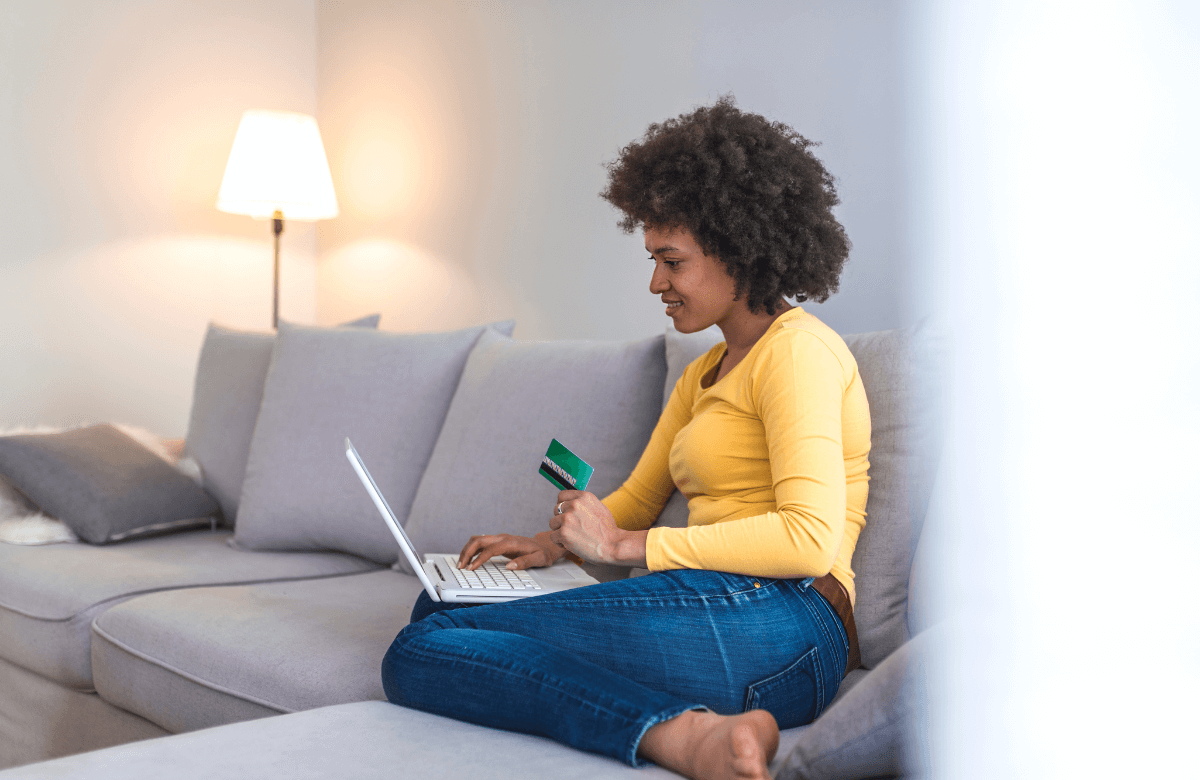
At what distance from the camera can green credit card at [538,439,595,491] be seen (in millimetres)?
1217

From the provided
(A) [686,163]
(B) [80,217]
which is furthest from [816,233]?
(B) [80,217]

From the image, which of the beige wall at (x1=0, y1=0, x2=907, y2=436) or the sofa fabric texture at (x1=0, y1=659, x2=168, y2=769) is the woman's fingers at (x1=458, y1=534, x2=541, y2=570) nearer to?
the sofa fabric texture at (x1=0, y1=659, x2=168, y2=769)

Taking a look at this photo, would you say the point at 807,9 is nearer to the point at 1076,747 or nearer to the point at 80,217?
the point at 1076,747

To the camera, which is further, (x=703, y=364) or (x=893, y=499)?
(x=703, y=364)

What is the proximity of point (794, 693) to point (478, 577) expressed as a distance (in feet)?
1.50

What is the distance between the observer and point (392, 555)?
6.45ft

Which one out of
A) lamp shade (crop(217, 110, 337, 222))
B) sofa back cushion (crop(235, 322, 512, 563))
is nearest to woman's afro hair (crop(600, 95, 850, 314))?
sofa back cushion (crop(235, 322, 512, 563))

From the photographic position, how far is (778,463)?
3.47 ft

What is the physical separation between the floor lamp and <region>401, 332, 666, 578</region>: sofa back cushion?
4.28 feet

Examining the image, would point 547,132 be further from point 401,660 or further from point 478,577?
point 401,660

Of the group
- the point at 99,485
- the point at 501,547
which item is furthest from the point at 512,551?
the point at 99,485

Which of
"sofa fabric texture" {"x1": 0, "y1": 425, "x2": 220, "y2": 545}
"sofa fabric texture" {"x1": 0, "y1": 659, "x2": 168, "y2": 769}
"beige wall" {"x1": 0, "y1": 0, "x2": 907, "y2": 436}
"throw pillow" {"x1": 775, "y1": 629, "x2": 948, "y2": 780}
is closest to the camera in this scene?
"throw pillow" {"x1": 775, "y1": 629, "x2": 948, "y2": 780}

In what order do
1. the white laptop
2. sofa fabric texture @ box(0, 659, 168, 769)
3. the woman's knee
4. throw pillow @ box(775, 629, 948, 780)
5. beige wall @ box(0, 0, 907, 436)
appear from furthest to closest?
beige wall @ box(0, 0, 907, 436) → sofa fabric texture @ box(0, 659, 168, 769) → the white laptop → the woman's knee → throw pillow @ box(775, 629, 948, 780)

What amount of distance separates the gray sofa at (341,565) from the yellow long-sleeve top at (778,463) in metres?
0.11
